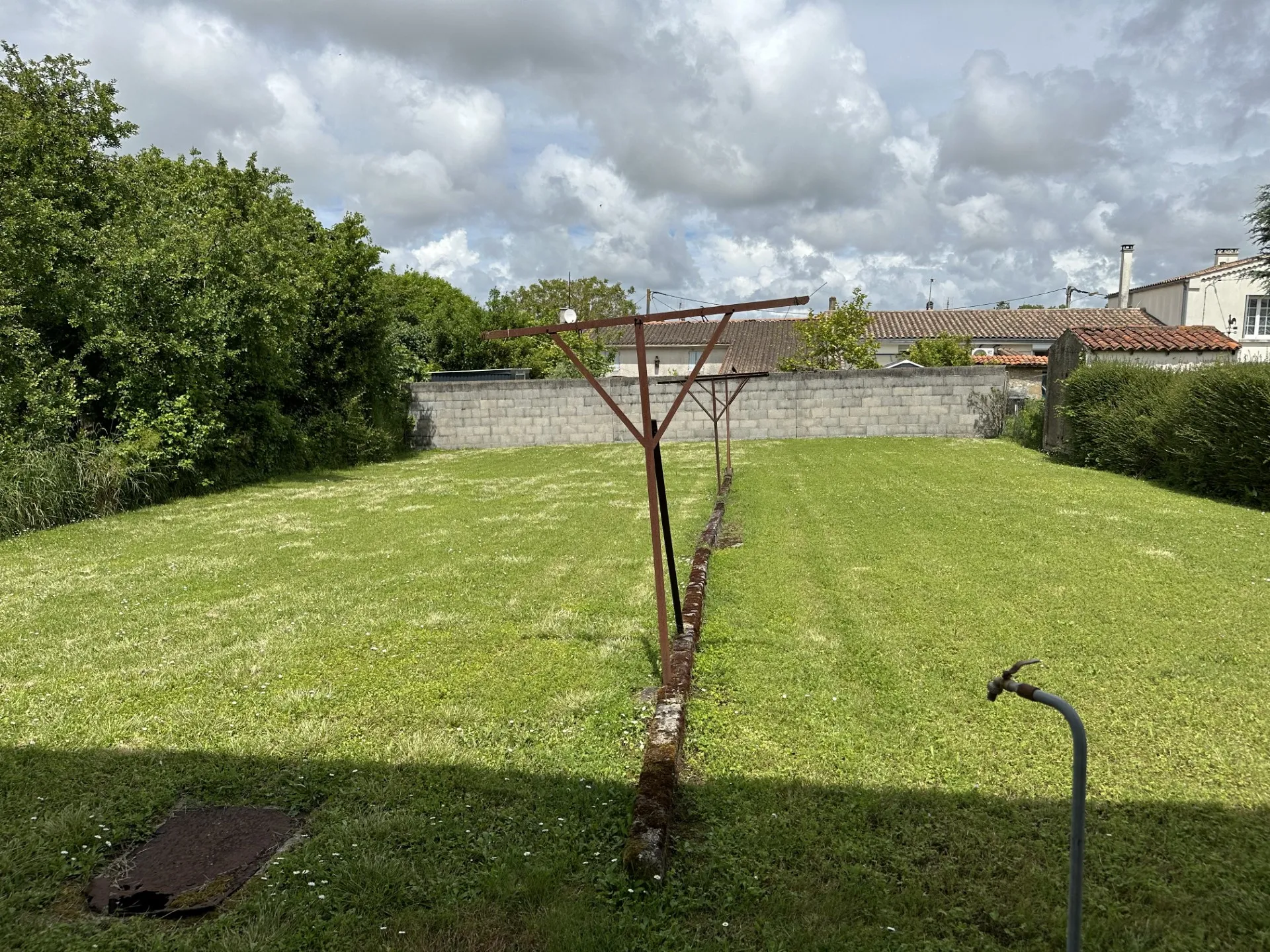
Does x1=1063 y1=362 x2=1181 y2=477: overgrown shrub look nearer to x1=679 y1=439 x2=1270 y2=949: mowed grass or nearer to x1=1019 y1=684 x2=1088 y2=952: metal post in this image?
x1=679 y1=439 x2=1270 y2=949: mowed grass

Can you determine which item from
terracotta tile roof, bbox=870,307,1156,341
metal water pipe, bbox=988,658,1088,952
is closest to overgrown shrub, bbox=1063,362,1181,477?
metal water pipe, bbox=988,658,1088,952

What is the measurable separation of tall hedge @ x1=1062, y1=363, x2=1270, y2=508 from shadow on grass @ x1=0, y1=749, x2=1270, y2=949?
754cm

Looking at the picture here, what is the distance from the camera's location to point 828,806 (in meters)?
2.86

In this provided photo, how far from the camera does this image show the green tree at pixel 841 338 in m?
23.7

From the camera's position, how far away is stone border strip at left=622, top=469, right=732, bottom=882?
2.51 meters

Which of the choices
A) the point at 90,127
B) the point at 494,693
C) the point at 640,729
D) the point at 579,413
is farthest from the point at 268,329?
the point at 640,729

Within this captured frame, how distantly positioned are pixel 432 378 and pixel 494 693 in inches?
810

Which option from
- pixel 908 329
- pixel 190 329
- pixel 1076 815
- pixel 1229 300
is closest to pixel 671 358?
pixel 908 329

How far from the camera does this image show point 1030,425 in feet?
49.0

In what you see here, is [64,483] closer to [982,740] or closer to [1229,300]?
[982,740]

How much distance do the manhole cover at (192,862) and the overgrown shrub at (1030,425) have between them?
1436 cm

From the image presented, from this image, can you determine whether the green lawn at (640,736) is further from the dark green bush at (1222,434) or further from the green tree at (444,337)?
the green tree at (444,337)

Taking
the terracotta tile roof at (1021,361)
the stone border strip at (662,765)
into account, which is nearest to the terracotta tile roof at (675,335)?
the terracotta tile roof at (1021,361)

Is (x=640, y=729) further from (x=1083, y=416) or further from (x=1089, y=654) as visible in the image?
(x=1083, y=416)
